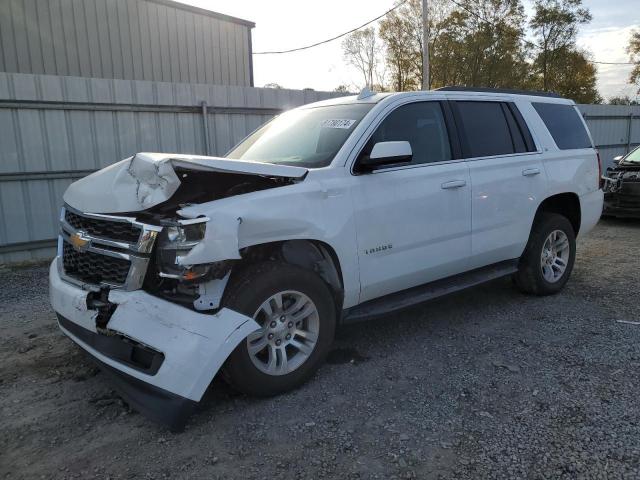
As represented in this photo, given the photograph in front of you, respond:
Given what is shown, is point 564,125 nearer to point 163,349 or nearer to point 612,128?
point 163,349

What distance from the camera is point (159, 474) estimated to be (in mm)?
2496

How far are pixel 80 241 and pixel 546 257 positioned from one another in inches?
170

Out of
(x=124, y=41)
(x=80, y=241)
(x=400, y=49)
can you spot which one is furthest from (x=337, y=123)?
(x=400, y=49)

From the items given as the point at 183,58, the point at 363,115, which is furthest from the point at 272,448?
the point at 183,58

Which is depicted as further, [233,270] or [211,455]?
[233,270]

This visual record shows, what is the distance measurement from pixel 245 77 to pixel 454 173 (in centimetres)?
1340

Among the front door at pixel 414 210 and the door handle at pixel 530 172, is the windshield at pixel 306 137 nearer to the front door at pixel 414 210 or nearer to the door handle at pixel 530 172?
the front door at pixel 414 210

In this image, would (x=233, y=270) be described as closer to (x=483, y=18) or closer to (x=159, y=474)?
(x=159, y=474)

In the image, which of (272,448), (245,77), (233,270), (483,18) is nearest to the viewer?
(272,448)

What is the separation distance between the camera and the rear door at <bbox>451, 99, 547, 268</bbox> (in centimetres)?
432

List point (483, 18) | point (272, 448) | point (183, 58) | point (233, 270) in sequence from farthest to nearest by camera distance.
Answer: point (483, 18) < point (183, 58) < point (233, 270) < point (272, 448)

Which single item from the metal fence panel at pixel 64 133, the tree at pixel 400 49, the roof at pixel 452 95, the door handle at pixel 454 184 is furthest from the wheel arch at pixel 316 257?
the tree at pixel 400 49

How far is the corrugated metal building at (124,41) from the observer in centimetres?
1185

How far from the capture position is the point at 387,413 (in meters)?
3.04
